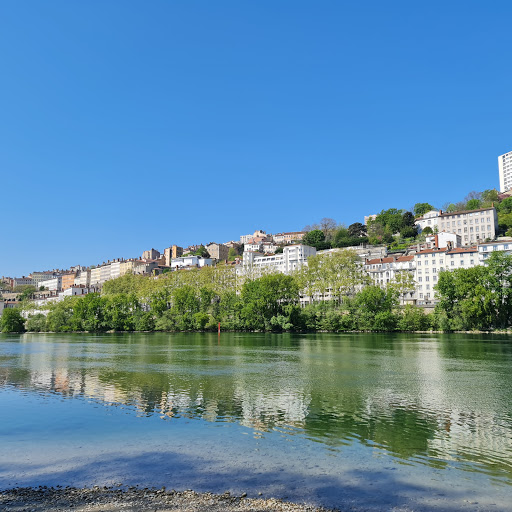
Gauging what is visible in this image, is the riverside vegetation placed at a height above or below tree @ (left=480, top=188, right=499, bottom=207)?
below

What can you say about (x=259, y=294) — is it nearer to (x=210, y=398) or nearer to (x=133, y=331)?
(x=133, y=331)

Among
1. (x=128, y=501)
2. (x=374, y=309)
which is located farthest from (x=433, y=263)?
(x=128, y=501)

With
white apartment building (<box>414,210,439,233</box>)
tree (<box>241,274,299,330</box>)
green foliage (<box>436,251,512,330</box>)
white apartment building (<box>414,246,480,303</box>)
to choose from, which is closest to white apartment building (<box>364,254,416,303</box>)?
white apartment building (<box>414,246,480,303</box>)

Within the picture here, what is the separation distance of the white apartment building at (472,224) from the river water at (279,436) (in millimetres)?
128814

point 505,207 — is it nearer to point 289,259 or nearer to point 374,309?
point 289,259

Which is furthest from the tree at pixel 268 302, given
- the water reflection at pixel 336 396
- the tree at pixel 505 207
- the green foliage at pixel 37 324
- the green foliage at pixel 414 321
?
the tree at pixel 505 207

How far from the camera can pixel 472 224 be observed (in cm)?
14800

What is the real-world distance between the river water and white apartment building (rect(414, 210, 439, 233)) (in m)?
158

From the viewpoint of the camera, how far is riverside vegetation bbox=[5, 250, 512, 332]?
8662 cm

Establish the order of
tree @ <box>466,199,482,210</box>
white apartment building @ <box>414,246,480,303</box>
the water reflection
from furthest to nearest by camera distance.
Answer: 1. tree @ <box>466,199,482,210</box>
2. white apartment building @ <box>414,246,480,303</box>
3. the water reflection

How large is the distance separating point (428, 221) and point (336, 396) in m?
170

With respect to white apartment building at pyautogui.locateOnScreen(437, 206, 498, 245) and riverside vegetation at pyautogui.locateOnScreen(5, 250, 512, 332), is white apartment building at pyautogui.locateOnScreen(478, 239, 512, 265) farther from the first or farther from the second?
white apartment building at pyautogui.locateOnScreen(437, 206, 498, 245)

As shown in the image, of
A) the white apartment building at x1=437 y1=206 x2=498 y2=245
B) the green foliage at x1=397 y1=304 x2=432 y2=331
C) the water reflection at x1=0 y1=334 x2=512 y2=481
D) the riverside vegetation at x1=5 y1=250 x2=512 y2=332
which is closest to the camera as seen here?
the water reflection at x1=0 y1=334 x2=512 y2=481

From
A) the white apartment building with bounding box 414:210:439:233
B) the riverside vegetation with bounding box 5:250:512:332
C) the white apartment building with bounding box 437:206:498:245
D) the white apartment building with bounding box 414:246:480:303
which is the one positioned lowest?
the riverside vegetation with bounding box 5:250:512:332
